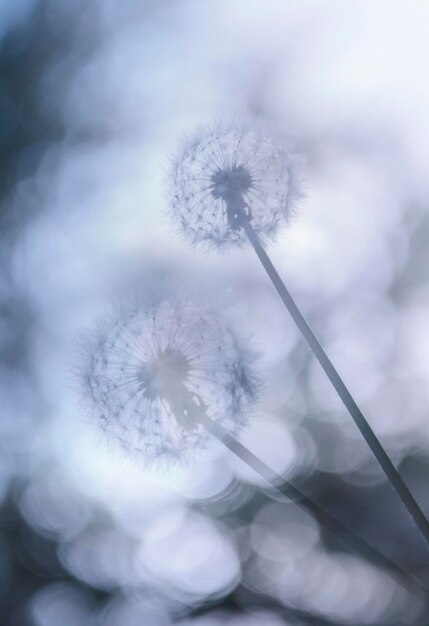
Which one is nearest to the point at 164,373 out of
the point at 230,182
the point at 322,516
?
the point at 230,182

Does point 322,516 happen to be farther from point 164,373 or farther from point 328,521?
point 164,373

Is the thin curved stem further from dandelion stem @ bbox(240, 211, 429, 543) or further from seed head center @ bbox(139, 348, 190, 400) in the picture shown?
seed head center @ bbox(139, 348, 190, 400)

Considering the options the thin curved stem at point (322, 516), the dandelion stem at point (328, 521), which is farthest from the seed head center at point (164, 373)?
the dandelion stem at point (328, 521)

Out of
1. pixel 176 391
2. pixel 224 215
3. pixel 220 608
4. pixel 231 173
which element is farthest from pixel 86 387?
pixel 220 608

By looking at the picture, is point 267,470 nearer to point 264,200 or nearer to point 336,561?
point 264,200

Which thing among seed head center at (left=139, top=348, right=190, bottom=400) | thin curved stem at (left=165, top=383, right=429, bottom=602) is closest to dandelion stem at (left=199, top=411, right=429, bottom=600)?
thin curved stem at (left=165, top=383, right=429, bottom=602)

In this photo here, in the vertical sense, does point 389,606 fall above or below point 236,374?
below
